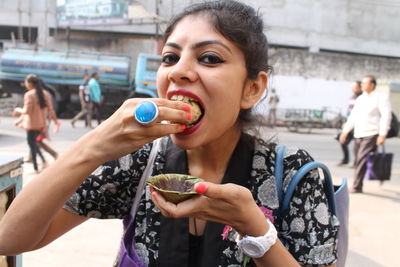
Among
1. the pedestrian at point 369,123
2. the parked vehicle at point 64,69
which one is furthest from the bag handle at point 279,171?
the parked vehicle at point 64,69

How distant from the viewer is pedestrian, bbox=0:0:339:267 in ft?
3.28

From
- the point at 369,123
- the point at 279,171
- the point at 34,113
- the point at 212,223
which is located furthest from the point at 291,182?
the point at 34,113

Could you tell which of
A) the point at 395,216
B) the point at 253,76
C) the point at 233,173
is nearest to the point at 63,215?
the point at 233,173

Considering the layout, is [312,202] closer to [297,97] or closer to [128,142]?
[128,142]

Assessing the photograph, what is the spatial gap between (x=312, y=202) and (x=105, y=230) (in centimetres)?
306

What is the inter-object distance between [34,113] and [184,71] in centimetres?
551

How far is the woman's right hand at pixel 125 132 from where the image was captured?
0.98 m

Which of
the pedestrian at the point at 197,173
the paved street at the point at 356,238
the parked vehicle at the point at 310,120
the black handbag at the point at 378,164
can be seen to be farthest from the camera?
the parked vehicle at the point at 310,120

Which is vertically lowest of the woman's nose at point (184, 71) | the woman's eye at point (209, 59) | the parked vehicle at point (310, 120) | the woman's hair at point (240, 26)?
the parked vehicle at point (310, 120)

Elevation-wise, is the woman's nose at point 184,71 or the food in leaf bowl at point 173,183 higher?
the woman's nose at point 184,71

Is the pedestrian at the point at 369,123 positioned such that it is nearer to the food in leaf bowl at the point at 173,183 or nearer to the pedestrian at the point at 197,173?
the pedestrian at the point at 197,173

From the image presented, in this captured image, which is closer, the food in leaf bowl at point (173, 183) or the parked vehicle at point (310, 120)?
the food in leaf bowl at point (173, 183)

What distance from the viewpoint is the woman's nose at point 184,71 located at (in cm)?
118

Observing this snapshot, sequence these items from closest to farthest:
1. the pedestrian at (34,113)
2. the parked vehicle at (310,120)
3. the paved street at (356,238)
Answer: the paved street at (356,238) < the pedestrian at (34,113) < the parked vehicle at (310,120)
